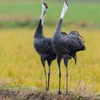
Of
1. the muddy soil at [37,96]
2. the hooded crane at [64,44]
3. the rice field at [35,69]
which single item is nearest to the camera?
the hooded crane at [64,44]

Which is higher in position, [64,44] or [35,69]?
[64,44]

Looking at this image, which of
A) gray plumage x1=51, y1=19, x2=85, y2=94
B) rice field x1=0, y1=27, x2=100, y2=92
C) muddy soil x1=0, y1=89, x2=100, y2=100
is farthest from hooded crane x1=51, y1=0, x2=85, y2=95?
rice field x1=0, y1=27, x2=100, y2=92

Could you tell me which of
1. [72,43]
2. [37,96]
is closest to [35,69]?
[37,96]

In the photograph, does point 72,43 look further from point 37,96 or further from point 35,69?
point 35,69

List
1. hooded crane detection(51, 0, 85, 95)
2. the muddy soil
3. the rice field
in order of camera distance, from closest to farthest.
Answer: hooded crane detection(51, 0, 85, 95)
the muddy soil
the rice field

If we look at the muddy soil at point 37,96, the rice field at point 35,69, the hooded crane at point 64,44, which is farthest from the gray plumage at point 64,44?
the rice field at point 35,69

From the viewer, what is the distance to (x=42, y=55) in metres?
4.39

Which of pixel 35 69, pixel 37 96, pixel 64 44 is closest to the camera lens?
pixel 64 44

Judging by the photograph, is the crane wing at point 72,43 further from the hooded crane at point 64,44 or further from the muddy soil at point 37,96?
the muddy soil at point 37,96

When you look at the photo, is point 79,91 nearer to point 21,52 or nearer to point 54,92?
point 54,92

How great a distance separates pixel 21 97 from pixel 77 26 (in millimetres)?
13999

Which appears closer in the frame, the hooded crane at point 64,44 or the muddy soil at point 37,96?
the hooded crane at point 64,44

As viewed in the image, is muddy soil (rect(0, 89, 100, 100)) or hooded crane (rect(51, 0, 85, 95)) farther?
muddy soil (rect(0, 89, 100, 100))

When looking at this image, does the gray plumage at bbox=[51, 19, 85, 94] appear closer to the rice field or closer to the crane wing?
the crane wing
